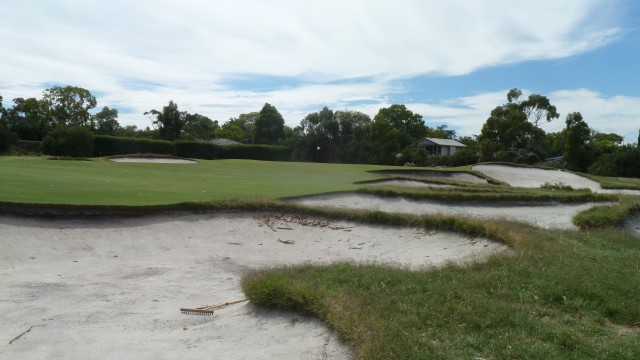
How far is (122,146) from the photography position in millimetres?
48969

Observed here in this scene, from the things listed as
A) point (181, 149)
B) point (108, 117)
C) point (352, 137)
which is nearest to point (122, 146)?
point (181, 149)

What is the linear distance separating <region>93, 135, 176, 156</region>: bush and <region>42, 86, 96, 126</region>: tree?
40.5 meters

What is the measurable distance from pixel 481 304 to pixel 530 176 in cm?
2954

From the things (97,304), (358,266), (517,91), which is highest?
(517,91)

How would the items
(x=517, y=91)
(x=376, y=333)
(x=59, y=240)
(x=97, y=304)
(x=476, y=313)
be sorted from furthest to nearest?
(x=517, y=91) < (x=59, y=240) < (x=97, y=304) < (x=476, y=313) < (x=376, y=333)

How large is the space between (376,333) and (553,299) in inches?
101

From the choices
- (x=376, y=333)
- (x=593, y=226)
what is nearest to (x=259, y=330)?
(x=376, y=333)

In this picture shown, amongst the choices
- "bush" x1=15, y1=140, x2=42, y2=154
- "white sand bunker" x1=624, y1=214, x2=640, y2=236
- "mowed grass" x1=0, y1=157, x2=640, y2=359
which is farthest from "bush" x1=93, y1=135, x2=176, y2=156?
"mowed grass" x1=0, y1=157, x2=640, y2=359

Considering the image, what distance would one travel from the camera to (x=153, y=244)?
38.1 feet

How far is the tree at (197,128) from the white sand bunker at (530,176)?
51308 millimetres

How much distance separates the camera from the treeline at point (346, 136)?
46.2 metres

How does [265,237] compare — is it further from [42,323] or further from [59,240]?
[42,323]

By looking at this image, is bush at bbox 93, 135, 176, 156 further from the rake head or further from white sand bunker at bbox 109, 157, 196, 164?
the rake head

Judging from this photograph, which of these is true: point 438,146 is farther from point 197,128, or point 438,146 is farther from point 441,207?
point 441,207
